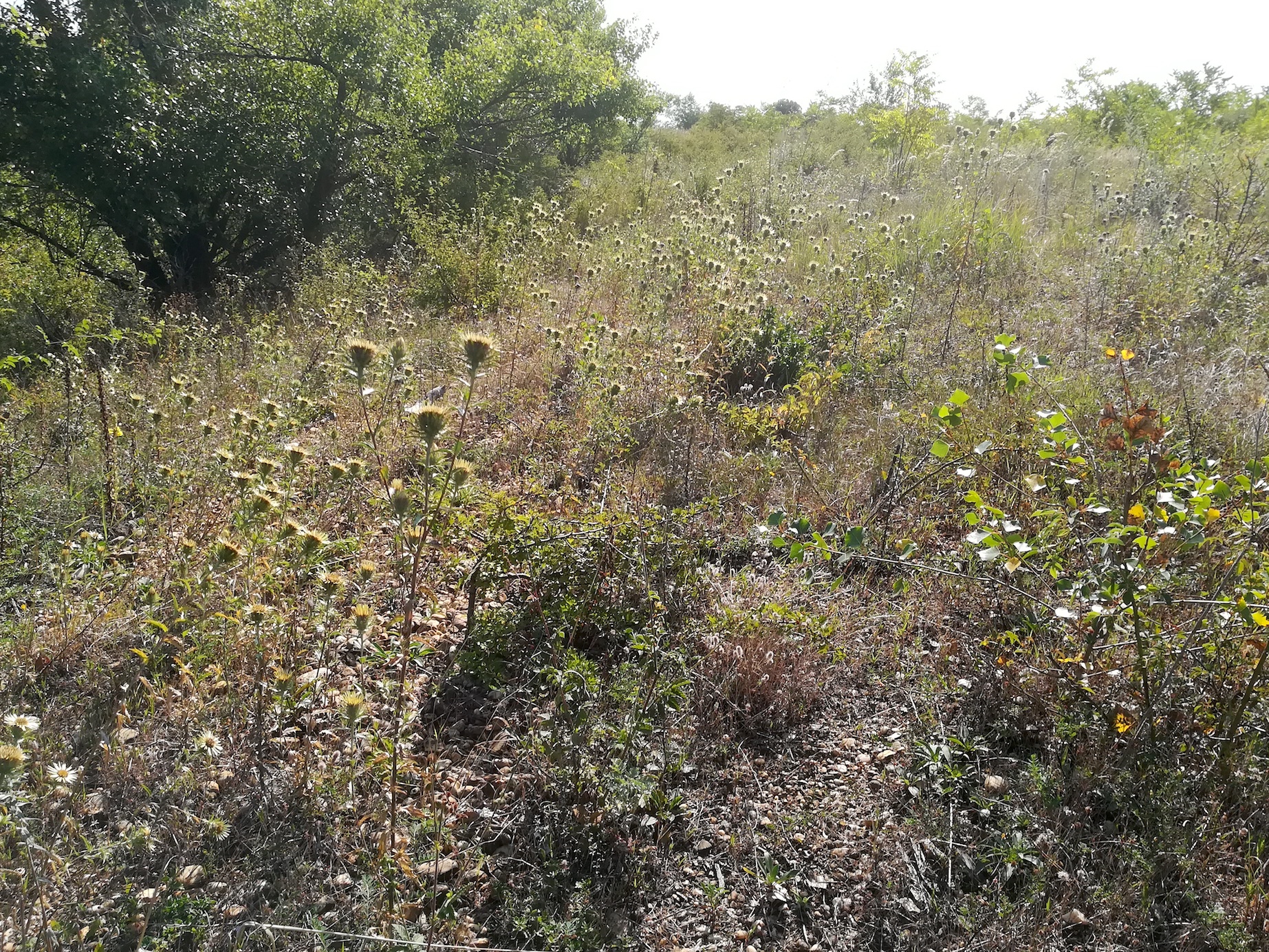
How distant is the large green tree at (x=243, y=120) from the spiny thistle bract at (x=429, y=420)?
7451 millimetres

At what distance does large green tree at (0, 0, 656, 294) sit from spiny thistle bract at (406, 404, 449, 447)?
7.45 metres

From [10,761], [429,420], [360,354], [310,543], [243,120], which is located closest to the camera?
[10,761]

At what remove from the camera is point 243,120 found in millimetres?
7535

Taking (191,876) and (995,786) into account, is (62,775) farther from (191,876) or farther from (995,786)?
(995,786)

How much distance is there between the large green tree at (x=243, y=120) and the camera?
6.71 m

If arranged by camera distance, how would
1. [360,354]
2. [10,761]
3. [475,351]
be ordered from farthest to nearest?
[360,354] < [475,351] < [10,761]

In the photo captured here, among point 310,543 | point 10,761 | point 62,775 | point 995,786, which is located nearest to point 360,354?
point 310,543

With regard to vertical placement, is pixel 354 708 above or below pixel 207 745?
above

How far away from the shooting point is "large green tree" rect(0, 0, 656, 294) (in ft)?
22.0

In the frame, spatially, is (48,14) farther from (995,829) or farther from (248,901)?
(995,829)

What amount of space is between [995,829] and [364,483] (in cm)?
274

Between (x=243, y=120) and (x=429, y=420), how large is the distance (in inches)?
331

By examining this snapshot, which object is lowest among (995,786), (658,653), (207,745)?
(995,786)

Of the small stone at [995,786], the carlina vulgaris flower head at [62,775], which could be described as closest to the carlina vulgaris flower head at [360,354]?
the carlina vulgaris flower head at [62,775]
